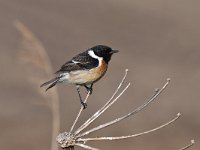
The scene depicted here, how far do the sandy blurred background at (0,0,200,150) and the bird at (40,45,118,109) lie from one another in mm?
8490

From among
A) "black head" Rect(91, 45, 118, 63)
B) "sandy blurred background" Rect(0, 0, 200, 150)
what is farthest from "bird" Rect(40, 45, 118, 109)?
"sandy blurred background" Rect(0, 0, 200, 150)

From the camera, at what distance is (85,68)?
7.45 metres

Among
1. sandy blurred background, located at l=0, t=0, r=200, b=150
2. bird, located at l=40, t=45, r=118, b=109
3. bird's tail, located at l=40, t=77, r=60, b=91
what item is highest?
sandy blurred background, located at l=0, t=0, r=200, b=150

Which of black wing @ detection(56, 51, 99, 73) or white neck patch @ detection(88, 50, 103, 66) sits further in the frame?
black wing @ detection(56, 51, 99, 73)

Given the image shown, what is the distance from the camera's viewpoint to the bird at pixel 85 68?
280 inches

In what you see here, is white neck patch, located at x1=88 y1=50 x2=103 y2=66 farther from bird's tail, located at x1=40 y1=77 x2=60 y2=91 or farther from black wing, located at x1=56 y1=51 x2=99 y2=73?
bird's tail, located at x1=40 y1=77 x2=60 y2=91

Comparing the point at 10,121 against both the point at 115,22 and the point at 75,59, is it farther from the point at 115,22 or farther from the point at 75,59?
the point at 75,59

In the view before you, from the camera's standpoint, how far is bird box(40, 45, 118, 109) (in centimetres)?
710

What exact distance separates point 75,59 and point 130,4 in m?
25.1

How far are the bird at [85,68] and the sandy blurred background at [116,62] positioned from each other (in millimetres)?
8490

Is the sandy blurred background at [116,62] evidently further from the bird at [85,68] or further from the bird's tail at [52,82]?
the bird's tail at [52,82]

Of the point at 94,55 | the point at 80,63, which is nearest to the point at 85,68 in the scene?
the point at 80,63

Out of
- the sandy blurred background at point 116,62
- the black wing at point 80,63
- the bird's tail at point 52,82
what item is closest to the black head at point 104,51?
the black wing at point 80,63

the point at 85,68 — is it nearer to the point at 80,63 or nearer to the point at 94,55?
the point at 80,63
